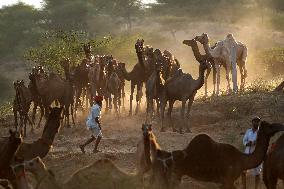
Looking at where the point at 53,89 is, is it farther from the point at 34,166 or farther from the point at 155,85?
the point at 34,166

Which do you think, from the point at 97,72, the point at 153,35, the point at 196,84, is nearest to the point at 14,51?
the point at 153,35

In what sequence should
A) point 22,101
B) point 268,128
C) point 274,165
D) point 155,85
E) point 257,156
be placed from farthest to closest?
point 22,101, point 155,85, point 274,165, point 268,128, point 257,156

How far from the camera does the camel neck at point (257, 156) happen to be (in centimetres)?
1070

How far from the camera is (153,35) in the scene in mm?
55719

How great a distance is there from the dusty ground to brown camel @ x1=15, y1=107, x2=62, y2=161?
1355 millimetres

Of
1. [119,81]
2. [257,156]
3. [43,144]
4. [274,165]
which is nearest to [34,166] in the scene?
[43,144]

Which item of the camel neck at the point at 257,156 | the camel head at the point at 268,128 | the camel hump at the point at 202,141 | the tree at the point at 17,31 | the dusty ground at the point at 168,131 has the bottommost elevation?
the dusty ground at the point at 168,131

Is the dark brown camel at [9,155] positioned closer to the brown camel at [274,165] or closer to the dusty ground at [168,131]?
the dusty ground at [168,131]

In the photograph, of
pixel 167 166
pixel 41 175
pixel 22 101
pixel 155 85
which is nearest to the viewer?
pixel 167 166

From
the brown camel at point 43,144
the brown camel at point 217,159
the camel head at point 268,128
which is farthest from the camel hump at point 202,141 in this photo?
the brown camel at point 43,144

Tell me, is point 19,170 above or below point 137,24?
below

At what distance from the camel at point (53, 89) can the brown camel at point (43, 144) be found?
20.8 ft

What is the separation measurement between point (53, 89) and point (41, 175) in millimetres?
9292

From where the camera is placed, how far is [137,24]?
208 feet
